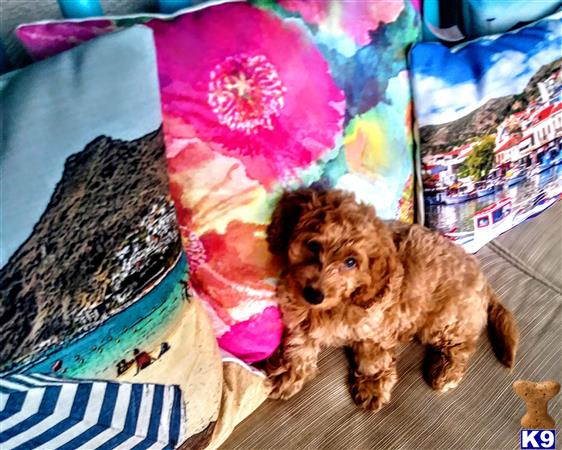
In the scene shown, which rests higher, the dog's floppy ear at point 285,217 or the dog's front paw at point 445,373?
the dog's floppy ear at point 285,217

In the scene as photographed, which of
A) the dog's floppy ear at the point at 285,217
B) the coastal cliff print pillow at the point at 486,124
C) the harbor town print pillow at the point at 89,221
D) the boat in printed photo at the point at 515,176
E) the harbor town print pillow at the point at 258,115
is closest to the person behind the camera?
the harbor town print pillow at the point at 89,221

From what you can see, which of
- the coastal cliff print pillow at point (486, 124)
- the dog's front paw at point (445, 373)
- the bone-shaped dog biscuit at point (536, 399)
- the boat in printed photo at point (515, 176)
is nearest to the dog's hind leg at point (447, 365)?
the dog's front paw at point (445, 373)

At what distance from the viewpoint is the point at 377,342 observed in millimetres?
1148

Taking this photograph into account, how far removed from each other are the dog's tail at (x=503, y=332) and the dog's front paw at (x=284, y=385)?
41 centimetres

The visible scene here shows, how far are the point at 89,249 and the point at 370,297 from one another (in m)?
0.52

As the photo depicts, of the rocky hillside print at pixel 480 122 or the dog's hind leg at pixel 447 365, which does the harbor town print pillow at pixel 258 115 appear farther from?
the dog's hind leg at pixel 447 365

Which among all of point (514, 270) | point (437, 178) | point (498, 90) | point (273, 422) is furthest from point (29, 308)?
point (514, 270)

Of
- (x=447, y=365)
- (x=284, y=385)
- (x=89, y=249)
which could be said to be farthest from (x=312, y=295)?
(x=89, y=249)

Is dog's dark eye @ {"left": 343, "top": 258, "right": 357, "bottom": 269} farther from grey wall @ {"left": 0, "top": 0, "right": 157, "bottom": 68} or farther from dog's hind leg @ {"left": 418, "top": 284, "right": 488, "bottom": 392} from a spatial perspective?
grey wall @ {"left": 0, "top": 0, "right": 157, "bottom": 68}

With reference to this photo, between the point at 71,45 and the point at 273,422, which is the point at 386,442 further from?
the point at 71,45

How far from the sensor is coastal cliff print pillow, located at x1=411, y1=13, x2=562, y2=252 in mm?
1135

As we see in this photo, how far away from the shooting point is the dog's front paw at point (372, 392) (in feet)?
3.50

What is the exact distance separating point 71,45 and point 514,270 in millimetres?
1030

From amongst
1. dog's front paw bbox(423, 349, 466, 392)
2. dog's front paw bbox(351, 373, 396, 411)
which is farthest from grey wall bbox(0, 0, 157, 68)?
dog's front paw bbox(423, 349, 466, 392)
